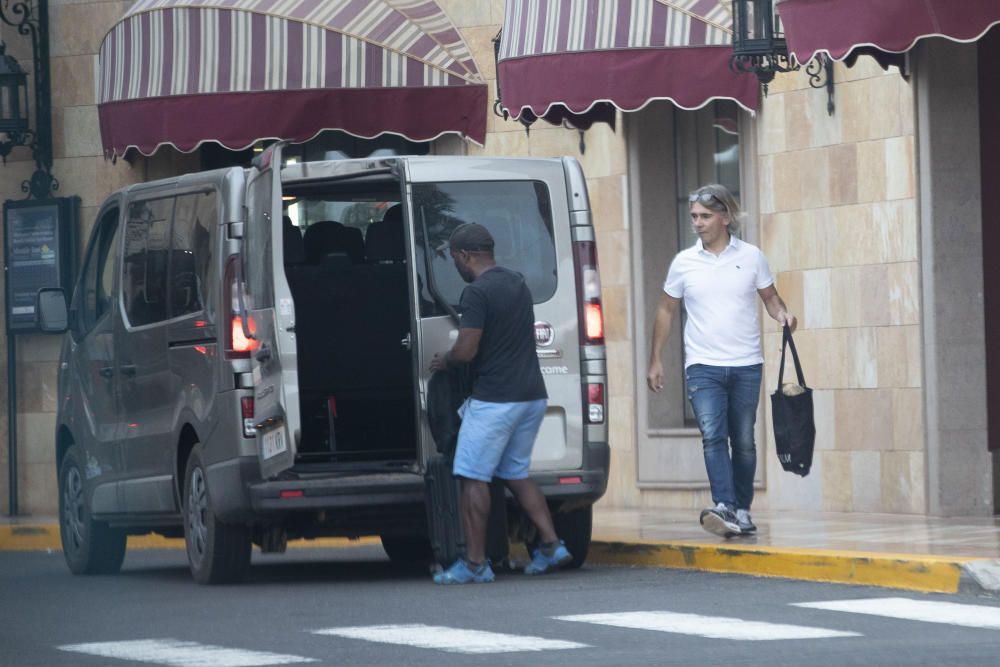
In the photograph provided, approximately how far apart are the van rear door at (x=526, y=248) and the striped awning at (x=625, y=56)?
11.1 feet

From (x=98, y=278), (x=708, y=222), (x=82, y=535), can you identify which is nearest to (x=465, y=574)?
(x=708, y=222)

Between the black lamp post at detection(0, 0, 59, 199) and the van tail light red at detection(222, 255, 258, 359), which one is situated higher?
the black lamp post at detection(0, 0, 59, 199)

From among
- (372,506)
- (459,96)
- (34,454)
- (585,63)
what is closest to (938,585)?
(372,506)

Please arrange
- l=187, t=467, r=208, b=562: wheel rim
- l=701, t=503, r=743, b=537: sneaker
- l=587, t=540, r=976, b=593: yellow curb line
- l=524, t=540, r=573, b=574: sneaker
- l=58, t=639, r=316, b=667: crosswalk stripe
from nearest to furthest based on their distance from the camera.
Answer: l=58, t=639, r=316, b=667: crosswalk stripe → l=587, t=540, r=976, b=593: yellow curb line → l=524, t=540, r=573, b=574: sneaker → l=187, t=467, r=208, b=562: wheel rim → l=701, t=503, r=743, b=537: sneaker

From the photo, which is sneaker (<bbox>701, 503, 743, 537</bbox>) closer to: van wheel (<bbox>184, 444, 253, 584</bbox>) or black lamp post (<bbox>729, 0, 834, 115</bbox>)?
van wheel (<bbox>184, 444, 253, 584</bbox>)

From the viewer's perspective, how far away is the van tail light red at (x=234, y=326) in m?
10.8

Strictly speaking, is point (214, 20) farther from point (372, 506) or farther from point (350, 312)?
point (372, 506)

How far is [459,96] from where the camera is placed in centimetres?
1709

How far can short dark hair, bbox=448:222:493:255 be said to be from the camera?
10555 mm

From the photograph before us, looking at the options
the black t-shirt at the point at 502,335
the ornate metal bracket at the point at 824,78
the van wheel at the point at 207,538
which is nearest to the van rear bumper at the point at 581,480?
the black t-shirt at the point at 502,335

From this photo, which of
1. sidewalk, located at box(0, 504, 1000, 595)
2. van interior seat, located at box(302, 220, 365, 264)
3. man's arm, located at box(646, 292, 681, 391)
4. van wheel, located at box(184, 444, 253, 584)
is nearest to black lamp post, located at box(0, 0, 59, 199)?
sidewalk, located at box(0, 504, 1000, 595)

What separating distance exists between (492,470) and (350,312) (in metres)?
1.59

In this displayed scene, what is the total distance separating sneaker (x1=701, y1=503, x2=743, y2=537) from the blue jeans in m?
0.05

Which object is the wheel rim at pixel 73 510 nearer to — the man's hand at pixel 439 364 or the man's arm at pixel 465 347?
the man's hand at pixel 439 364
